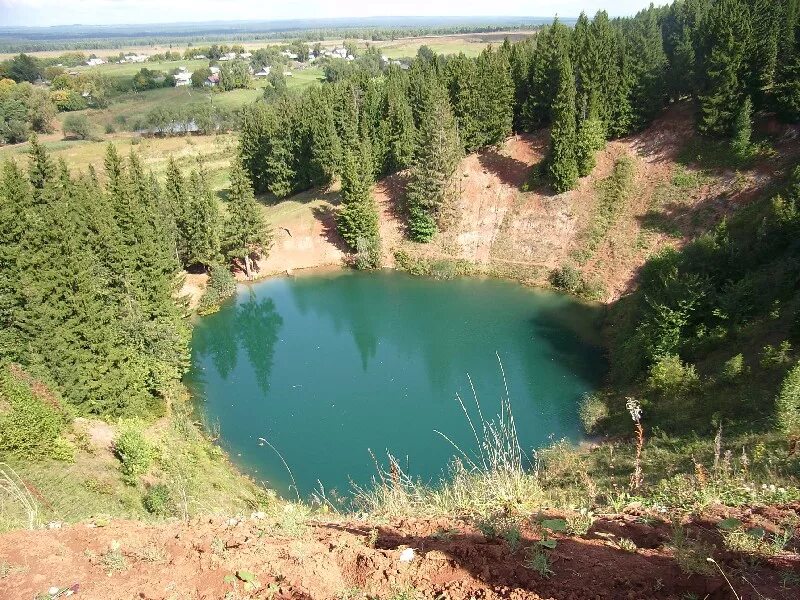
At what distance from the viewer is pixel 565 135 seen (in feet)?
137

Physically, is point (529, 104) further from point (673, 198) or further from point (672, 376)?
point (672, 376)

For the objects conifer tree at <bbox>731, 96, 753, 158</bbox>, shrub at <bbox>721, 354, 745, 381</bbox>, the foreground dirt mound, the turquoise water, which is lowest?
the turquoise water

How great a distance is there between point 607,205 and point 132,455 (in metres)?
37.1

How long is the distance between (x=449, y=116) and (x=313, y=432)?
29.8m

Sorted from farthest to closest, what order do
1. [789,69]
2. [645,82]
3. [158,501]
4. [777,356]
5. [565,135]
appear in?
1. [645,82]
2. [565,135]
3. [789,69]
4. [777,356]
5. [158,501]

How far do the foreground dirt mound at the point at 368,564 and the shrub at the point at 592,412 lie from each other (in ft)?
59.5

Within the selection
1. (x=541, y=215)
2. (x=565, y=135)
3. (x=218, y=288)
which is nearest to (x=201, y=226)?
(x=218, y=288)

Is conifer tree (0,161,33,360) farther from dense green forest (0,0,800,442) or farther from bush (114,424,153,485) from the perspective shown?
bush (114,424,153,485)

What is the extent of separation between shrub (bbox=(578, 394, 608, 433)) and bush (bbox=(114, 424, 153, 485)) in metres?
19.2

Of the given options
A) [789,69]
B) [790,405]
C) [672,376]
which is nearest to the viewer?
[790,405]

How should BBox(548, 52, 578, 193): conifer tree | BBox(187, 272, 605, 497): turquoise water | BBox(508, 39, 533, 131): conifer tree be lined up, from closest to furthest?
BBox(187, 272, 605, 497): turquoise water, BBox(548, 52, 578, 193): conifer tree, BBox(508, 39, 533, 131): conifer tree

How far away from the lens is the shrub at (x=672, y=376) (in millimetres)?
23531

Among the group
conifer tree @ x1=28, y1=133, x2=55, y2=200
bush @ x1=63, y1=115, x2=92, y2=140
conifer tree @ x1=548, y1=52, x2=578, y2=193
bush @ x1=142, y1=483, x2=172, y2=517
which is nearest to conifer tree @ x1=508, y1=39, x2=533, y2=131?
conifer tree @ x1=548, y1=52, x2=578, y2=193

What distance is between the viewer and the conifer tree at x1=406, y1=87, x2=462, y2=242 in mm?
42938
